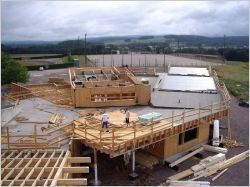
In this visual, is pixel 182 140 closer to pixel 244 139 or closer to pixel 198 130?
pixel 198 130

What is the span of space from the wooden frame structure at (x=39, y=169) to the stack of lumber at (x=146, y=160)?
20.6 feet

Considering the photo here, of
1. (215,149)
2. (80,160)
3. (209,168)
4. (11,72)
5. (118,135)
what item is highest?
(11,72)

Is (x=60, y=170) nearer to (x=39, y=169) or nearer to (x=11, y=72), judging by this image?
(x=39, y=169)

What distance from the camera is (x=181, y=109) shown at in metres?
24.9

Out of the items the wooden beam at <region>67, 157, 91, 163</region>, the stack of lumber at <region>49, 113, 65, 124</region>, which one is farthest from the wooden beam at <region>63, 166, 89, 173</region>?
the stack of lumber at <region>49, 113, 65, 124</region>

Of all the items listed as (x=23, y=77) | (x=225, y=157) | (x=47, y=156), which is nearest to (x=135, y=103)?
Answer: (x=225, y=157)

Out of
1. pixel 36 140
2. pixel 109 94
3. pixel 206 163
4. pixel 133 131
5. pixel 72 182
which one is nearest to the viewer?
pixel 72 182

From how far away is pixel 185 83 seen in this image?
32031 mm

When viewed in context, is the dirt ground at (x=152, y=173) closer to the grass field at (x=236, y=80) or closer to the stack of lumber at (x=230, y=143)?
the stack of lumber at (x=230, y=143)

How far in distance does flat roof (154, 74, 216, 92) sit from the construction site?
10cm

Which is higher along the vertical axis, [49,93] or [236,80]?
[49,93]

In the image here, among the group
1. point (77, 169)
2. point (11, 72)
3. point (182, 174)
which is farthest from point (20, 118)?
point (11, 72)

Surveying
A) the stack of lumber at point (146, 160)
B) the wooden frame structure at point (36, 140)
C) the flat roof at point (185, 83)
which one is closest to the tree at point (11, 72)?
the flat roof at point (185, 83)

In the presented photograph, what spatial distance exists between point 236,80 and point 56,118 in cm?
4097
